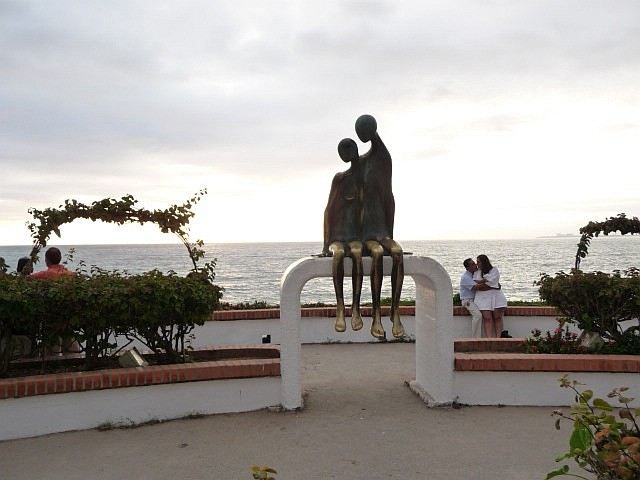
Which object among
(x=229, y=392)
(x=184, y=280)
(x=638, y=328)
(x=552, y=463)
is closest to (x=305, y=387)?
(x=229, y=392)

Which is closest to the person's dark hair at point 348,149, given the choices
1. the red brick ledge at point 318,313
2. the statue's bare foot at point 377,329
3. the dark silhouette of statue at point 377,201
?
the dark silhouette of statue at point 377,201

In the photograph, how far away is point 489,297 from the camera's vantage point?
9836 mm

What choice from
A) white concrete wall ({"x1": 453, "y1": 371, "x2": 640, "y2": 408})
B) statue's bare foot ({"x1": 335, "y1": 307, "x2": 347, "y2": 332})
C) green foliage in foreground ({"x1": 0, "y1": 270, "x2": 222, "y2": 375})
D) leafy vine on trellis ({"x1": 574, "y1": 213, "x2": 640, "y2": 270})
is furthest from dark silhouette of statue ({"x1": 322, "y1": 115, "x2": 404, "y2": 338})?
leafy vine on trellis ({"x1": 574, "y1": 213, "x2": 640, "y2": 270})

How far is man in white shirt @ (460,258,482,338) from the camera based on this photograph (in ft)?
32.6

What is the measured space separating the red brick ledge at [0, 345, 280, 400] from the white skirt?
512 cm

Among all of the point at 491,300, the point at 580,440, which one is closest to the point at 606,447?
the point at 580,440

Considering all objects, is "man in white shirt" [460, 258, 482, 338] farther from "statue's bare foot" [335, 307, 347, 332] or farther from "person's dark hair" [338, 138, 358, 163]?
"statue's bare foot" [335, 307, 347, 332]

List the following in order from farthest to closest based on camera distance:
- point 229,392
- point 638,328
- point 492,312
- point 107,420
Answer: point 492,312
point 638,328
point 229,392
point 107,420

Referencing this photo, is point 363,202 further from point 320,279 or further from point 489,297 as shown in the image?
point 320,279

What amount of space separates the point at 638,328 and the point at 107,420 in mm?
6351

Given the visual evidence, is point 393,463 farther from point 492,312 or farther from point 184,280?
point 492,312

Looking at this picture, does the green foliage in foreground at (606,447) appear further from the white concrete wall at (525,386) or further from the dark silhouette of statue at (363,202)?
the white concrete wall at (525,386)

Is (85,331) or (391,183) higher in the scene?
(391,183)

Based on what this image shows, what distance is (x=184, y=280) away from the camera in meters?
6.09
